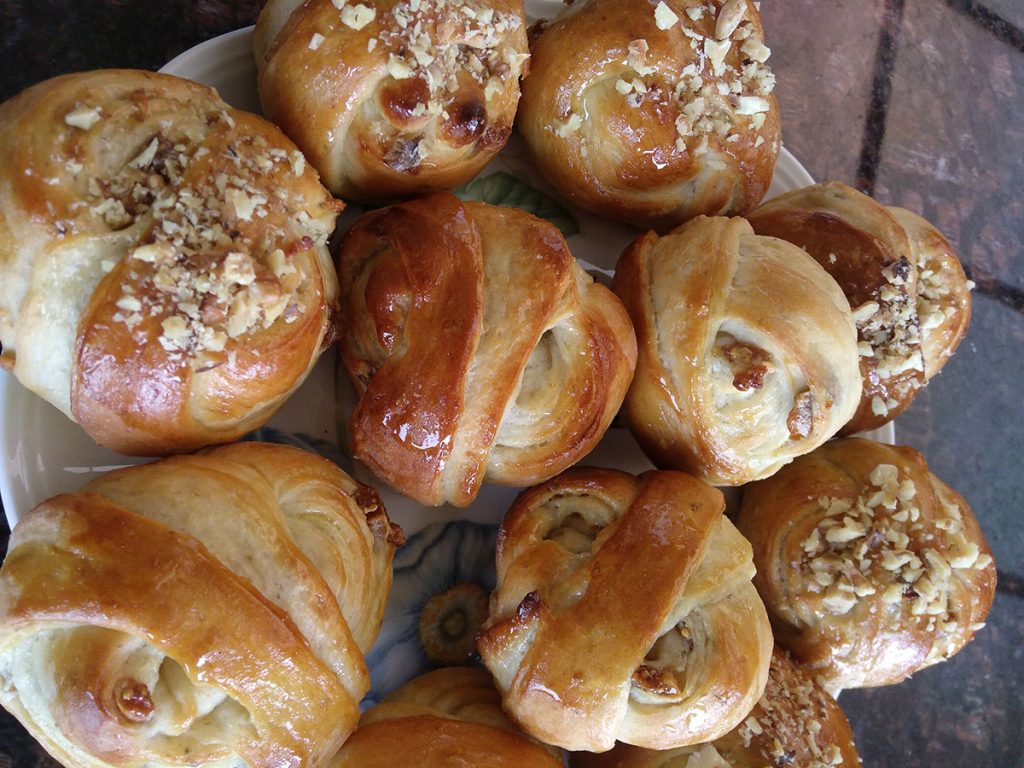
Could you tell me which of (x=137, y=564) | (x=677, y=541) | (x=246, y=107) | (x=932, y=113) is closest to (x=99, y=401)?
(x=137, y=564)

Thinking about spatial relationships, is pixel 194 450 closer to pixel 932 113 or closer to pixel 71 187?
pixel 71 187

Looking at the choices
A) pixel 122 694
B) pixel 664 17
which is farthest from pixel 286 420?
pixel 664 17

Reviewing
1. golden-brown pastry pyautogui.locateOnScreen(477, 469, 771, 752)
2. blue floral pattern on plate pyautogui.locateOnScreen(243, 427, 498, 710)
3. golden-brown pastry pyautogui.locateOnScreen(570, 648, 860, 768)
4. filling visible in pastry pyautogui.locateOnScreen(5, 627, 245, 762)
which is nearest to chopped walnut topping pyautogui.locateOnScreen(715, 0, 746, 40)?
golden-brown pastry pyautogui.locateOnScreen(477, 469, 771, 752)

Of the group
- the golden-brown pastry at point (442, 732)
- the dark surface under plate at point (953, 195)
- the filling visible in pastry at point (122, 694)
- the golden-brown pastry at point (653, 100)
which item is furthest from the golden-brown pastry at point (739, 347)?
the dark surface under plate at point (953, 195)

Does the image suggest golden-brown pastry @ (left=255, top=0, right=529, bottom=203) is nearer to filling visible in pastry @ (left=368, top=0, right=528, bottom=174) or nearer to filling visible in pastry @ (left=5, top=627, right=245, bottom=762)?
filling visible in pastry @ (left=368, top=0, right=528, bottom=174)

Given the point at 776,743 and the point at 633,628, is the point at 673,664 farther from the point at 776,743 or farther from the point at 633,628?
the point at 776,743

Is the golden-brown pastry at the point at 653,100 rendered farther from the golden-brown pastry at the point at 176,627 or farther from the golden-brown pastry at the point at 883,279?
the golden-brown pastry at the point at 176,627
